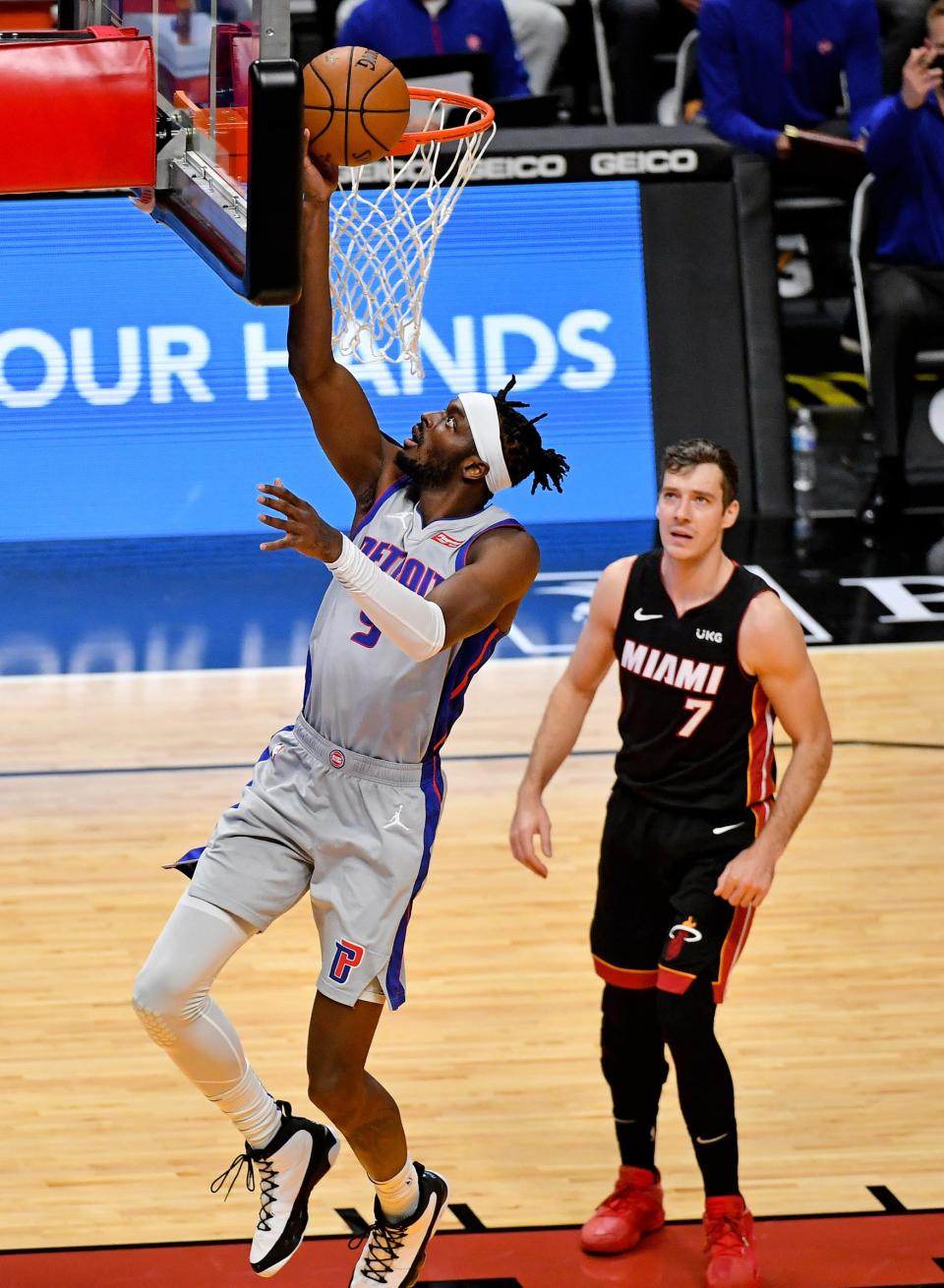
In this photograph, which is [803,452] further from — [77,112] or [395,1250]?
[77,112]

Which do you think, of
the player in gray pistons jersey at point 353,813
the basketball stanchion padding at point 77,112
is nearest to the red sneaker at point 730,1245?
the player in gray pistons jersey at point 353,813

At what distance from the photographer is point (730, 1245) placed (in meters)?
4.37

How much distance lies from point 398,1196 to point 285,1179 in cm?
25

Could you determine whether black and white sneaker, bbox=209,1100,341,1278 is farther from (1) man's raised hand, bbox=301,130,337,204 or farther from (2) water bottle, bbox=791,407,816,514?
(2) water bottle, bbox=791,407,816,514

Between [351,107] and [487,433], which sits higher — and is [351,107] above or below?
above

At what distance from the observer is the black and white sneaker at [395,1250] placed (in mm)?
4254

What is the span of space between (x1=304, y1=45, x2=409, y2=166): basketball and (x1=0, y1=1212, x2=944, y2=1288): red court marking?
2505mm

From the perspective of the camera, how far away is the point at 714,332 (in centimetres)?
1070

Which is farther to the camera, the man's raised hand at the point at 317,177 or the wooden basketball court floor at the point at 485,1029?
the wooden basketball court floor at the point at 485,1029

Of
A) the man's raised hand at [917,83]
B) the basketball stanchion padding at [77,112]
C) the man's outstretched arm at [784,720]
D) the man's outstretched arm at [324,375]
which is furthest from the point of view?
the man's raised hand at [917,83]

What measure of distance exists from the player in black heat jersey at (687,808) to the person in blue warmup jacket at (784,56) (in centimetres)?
717

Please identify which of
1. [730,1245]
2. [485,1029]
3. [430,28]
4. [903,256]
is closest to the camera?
[730,1245]

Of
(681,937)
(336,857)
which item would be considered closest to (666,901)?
(681,937)

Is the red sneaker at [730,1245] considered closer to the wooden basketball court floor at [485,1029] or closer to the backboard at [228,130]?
the wooden basketball court floor at [485,1029]
